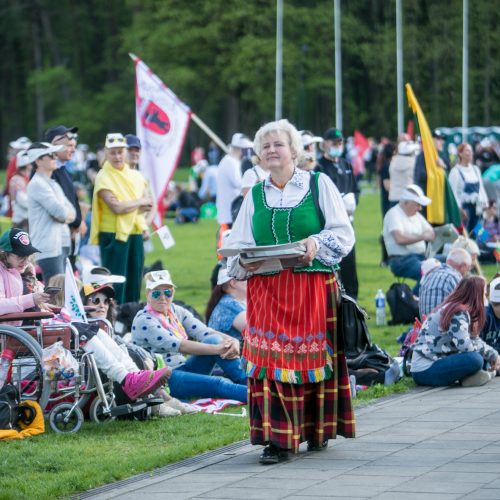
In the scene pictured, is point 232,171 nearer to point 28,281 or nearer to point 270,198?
point 28,281

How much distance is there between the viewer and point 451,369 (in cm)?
1012

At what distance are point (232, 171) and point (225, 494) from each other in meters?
9.19

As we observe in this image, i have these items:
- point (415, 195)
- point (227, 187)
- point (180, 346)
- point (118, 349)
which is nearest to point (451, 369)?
point (180, 346)

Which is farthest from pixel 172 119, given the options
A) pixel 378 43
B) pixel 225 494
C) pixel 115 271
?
pixel 378 43

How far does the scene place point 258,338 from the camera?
305 inches

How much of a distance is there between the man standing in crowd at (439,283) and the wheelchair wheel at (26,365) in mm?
3673

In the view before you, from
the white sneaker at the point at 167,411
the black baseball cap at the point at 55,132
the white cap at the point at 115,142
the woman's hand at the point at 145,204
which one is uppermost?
the black baseball cap at the point at 55,132

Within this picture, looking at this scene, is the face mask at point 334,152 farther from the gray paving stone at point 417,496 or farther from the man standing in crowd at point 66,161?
the gray paving stone at point 417,496

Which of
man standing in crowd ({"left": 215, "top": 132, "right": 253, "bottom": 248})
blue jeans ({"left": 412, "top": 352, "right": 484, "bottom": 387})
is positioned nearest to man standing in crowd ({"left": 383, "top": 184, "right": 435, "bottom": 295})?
man standing in crowd ({"left": 215, "top": 132, "right": 253, "bottom": 248})

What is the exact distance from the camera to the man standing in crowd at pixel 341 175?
1427 cm

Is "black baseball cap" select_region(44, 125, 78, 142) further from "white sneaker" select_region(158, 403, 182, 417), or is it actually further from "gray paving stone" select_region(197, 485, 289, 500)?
"gray paving stone" select_region(197, 485, 289, 500)

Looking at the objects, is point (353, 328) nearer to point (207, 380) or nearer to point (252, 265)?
point (252, 265)

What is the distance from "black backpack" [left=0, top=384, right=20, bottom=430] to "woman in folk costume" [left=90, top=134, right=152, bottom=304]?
420 cm

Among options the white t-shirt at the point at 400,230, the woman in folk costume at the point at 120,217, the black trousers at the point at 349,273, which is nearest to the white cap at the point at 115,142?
the woman in folk costume at the point at 120,217
